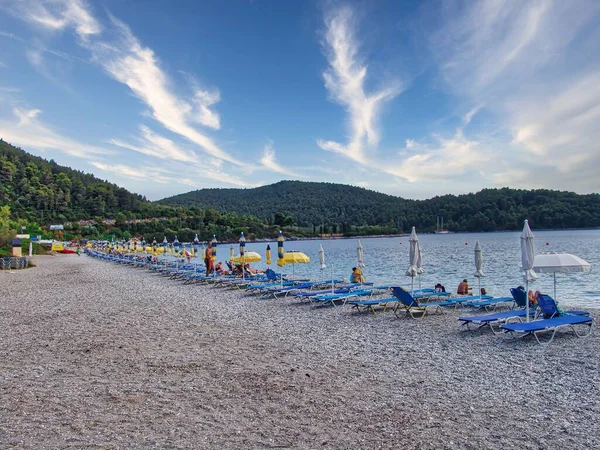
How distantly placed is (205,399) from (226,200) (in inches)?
5547

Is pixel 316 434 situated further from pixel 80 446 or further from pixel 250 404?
pixel 80 446

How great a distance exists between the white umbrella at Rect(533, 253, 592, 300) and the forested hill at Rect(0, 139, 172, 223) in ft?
287

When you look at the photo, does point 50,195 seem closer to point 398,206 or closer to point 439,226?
point 398,206

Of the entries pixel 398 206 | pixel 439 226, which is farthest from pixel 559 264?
pixel 398 206

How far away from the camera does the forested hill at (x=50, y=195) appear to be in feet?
298

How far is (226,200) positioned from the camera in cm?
14412

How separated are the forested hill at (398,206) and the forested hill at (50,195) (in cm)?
2833

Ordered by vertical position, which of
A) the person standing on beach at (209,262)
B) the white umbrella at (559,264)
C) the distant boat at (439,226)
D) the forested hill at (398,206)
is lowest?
the person standing on beach at (209,262)

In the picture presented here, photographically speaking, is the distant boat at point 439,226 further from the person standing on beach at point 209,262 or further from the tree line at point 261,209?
the person standing on beach at point 209,262

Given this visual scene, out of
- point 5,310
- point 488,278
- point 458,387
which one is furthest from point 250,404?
point 488,278

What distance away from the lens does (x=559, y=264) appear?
9.61 m

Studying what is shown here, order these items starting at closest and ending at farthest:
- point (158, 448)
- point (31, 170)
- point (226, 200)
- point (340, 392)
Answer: point (158, 448) → point (340, 392) → point (31, 170) → point (226, 200)

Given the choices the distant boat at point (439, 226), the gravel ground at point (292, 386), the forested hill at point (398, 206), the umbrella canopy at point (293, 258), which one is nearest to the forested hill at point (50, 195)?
the forested hill at point (398, 206)

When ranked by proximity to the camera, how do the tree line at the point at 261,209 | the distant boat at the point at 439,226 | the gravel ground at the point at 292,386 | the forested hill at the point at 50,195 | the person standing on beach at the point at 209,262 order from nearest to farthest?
1. the gravel ground at the point at 292,386
2. the person standing on beach at the point at 209,262
3. the forested hill at the point at 50,195
4. the tree line at the point at 261,209
5. the distant boat at the point at 439,226
